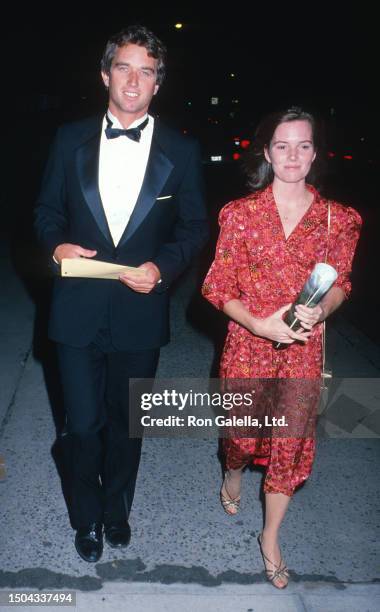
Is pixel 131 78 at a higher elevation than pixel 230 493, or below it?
higher

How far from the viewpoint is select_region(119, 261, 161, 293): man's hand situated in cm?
240

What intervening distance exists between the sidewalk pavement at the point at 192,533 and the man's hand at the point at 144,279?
4.50 ft

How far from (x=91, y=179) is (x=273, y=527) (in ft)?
5.89

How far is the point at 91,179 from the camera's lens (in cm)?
251

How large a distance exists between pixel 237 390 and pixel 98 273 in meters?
0.91

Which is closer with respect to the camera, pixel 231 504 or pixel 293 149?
pixel 293 149

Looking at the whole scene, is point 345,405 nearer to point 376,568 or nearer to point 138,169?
point 376,568

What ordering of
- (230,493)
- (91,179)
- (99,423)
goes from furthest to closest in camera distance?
(230,493) → (99,423) → (91,179)

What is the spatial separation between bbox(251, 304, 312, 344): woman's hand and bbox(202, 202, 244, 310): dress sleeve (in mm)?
263

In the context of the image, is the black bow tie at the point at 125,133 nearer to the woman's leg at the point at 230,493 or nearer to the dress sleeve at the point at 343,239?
the dress sleeve at the point at 343,239

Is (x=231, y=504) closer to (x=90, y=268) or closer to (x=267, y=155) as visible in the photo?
(x=90, y=268)

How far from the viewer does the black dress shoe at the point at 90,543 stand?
2.84 m

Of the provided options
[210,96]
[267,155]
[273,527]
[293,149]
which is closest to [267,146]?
[267,155]

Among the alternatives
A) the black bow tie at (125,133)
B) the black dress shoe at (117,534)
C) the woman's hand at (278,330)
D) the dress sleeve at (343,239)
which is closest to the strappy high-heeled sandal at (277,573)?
the black dress shoe at (117,534)
